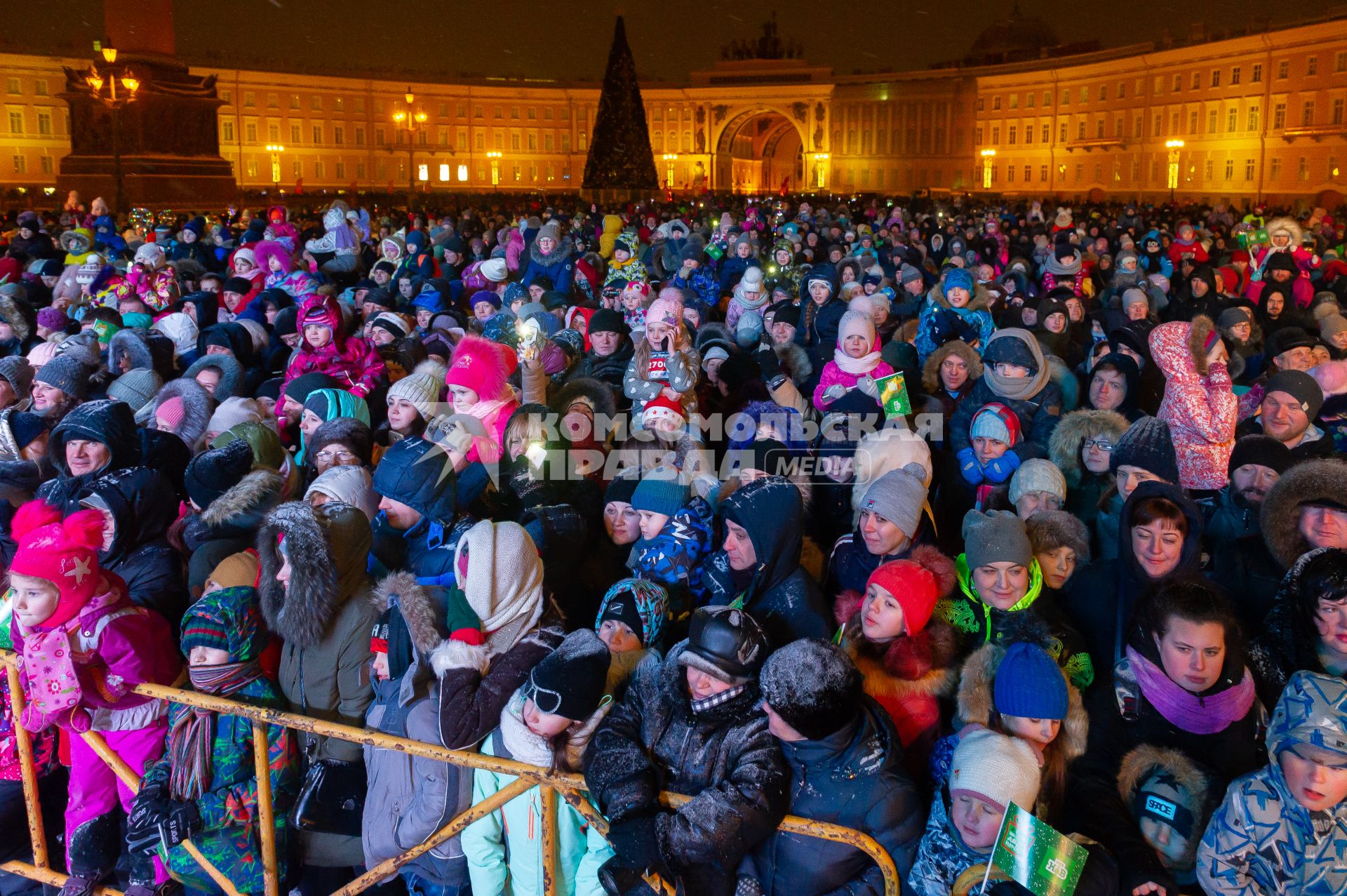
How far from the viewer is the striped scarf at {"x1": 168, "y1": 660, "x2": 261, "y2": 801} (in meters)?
3.16

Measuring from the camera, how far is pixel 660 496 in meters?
4.20

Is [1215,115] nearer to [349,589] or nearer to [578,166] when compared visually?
[578,166]

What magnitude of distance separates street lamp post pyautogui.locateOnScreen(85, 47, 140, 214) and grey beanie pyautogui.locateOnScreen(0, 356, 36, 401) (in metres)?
17.7

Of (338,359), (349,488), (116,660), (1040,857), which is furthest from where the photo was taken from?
(338,359)

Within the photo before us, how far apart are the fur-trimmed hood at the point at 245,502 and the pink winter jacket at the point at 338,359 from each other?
7.57 feet

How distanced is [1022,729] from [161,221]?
65.2 feet

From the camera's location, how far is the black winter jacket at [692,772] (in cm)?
250

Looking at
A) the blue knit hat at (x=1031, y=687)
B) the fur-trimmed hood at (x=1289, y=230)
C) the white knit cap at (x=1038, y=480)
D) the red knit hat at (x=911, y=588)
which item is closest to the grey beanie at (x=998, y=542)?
the red knit hat at (x=911, y=588)

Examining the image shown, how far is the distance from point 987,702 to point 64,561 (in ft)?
9.43

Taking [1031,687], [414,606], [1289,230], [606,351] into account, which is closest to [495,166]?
[1289,230]

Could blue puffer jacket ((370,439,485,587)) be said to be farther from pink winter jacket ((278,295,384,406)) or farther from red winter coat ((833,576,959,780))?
pink winter jacket ((278,295,384,406))

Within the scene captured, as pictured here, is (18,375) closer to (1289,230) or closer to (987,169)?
(1289,230)

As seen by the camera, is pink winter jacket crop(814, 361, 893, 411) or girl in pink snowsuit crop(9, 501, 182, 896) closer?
girl in pink snowsuit crop(9, 501, 182, 896)

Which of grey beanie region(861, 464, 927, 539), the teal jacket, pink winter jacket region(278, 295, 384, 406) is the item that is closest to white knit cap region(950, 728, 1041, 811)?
the teal jacket
